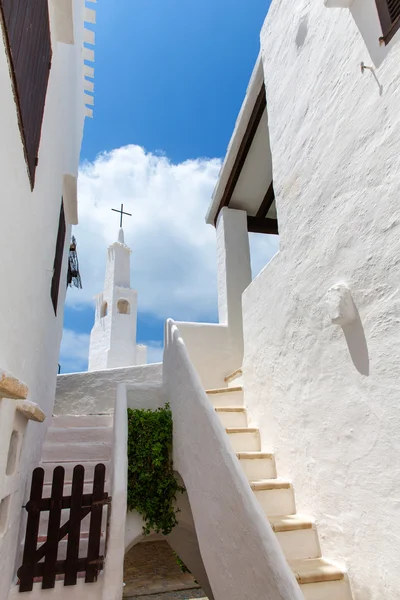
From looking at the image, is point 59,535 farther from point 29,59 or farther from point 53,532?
point 29,59

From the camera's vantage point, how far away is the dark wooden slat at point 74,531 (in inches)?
129

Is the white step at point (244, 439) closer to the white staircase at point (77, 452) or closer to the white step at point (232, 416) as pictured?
the white step at point (232, 416)

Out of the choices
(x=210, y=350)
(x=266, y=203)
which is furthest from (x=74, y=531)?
(x=266, y=203)

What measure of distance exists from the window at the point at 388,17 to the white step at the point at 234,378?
3873 millimetres

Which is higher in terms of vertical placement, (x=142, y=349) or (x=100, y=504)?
(x=142, y=349)

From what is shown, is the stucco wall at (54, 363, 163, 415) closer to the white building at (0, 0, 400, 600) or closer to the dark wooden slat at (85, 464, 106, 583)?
the white building at (0, 0, 400, 600)

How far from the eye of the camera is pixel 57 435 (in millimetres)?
4668

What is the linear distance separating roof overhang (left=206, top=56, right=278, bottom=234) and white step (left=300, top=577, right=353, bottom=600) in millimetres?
5598

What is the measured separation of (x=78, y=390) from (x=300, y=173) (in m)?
5.20

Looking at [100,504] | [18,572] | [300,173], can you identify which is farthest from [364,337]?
[18,572]

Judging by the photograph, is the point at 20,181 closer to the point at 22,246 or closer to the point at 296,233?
the point at 22,246

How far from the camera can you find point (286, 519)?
307 cm

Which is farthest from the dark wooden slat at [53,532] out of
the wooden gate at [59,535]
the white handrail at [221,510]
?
the white handrail at [221,510]

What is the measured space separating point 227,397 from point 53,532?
2366mm
